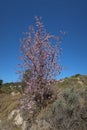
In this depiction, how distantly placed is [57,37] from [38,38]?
107cm

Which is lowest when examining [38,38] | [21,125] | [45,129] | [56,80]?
[45,129]

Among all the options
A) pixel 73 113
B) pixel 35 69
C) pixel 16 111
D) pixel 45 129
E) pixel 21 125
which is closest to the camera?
pixel 73 113

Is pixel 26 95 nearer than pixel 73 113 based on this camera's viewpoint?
No

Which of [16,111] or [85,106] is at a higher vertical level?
[16,111]

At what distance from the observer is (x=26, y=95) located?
12.7m

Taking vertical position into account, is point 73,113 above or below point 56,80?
below

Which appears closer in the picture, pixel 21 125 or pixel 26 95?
pixel 26 95

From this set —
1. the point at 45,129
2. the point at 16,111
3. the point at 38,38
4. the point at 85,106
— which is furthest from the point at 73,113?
the point at 16,111

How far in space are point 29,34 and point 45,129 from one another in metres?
5.43

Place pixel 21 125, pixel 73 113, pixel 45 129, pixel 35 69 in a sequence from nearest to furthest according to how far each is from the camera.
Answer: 1. pixel 73 113
2. pixel 45 129
3. pixel 35 69
4. pixel 21 125

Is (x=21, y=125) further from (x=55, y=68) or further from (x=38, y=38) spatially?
(x=38, y=38)

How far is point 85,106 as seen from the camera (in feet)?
28.5

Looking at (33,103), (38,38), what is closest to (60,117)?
(33,103)

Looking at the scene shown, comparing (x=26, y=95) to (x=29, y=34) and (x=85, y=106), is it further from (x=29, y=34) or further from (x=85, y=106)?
(x=85, y=106)
